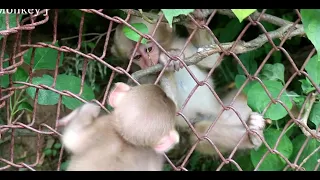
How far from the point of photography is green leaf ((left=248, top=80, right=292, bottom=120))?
7.74 feet

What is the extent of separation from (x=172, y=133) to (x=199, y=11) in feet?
2.24

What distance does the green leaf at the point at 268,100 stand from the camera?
2359 mm

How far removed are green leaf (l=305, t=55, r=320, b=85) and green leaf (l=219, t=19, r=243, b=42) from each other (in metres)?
0.87

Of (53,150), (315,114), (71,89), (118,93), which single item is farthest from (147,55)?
(53,150)

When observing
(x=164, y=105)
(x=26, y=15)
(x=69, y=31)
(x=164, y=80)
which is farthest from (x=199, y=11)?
(x=69, y=31)

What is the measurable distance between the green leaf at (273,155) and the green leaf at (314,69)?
0.36 m

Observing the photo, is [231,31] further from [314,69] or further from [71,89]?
[71,89]

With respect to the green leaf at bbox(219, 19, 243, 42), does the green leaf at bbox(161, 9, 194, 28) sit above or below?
above

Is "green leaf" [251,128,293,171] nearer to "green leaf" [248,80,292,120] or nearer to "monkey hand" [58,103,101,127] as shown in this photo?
"green leaf" [248,80,292,120]

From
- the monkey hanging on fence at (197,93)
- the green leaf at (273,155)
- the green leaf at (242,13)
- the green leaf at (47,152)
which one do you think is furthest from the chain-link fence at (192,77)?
the green leaf at (47,152)

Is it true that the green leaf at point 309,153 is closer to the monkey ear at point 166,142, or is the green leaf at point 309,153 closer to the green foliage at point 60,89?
the monkey ear at point 166,142

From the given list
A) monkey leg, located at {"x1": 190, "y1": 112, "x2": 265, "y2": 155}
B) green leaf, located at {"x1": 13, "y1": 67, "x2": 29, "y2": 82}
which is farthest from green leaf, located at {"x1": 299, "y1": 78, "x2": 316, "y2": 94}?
green leaf, located at {"x1": 13, "y1": 67, "x2": 29, "y2": 82}

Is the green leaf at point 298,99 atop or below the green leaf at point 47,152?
atop

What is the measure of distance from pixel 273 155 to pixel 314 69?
50 cm
